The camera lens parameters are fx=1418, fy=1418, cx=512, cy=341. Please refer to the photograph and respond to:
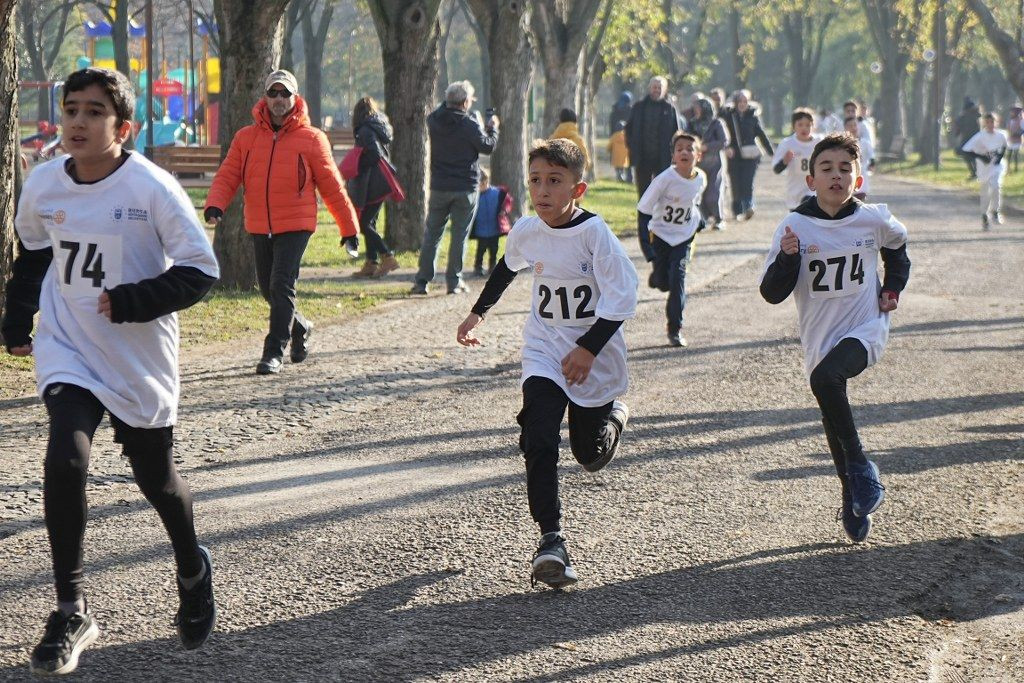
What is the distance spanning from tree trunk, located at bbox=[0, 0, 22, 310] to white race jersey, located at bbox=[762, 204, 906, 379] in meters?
5.85

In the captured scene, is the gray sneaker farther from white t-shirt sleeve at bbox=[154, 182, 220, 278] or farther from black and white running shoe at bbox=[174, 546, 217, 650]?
white t-shirt sleeve at bbox=[154, 182, 220, 278]

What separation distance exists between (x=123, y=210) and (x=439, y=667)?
1.70m

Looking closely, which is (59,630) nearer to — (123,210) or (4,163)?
(123,210)

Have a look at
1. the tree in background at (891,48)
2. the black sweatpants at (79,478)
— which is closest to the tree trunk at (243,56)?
the black sweatpants at (79,478)

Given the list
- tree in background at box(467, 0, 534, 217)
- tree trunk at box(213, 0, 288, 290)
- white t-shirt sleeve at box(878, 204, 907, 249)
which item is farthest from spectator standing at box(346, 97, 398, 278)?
white t-shirt sleeve at box(878, 204, 907, 249)

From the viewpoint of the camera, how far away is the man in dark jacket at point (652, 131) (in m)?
18.8

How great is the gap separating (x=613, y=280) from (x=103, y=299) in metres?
1.99

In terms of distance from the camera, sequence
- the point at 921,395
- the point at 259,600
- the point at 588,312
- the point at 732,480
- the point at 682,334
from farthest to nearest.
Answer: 1. the point at 682,334
2. the point at 921,395
3. the point at 732,480
4. the point at 588,312
5. the point at 259,600

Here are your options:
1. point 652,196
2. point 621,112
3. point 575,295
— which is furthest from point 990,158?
point 575,295

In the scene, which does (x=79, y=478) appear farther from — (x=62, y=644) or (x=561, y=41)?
(x=561, y=41)

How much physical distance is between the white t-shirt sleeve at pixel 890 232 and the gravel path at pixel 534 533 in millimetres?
1175

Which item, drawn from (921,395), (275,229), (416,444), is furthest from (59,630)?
(921,395)

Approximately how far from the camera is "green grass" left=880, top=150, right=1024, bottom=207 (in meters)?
32.4

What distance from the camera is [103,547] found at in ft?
18.2
